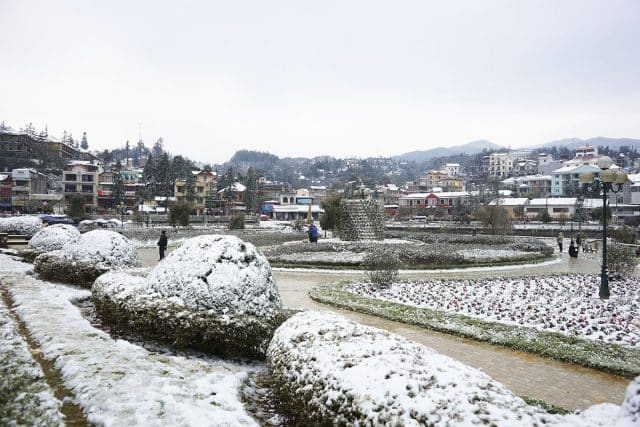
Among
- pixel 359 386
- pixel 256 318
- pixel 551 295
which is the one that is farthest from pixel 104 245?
pixel 551 295

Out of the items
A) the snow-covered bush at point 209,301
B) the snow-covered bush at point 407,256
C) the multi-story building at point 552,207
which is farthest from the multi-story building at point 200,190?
the snow-covered bush at point 209,301

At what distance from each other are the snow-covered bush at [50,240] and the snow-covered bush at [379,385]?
15399 millimetres

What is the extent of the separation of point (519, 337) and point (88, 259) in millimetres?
11592

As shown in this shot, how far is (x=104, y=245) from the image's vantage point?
13.4m

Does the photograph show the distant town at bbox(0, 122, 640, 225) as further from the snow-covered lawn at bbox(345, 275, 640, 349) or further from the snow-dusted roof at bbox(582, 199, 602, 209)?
the snow-covered lawn at bbox(345, 275, 640, 349)

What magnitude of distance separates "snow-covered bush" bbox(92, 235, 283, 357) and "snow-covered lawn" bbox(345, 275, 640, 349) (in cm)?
570

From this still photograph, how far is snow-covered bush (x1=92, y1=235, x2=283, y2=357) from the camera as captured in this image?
707 centimetres

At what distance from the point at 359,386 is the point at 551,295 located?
1045 cm

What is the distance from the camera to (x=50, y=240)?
17891mm

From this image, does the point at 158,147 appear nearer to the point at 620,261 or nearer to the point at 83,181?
the point at 83,181

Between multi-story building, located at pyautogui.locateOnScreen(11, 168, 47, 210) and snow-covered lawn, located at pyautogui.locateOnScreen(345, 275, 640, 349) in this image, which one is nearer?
snow-covered lawn, located at pyautogui.locateOnScreen(345, 275, 640, 349)

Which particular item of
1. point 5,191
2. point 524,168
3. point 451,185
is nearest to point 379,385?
point 5,191

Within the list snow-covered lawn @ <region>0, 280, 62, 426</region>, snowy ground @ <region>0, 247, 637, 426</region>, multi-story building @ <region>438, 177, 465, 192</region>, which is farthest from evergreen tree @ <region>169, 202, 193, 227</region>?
multi-story building @ <region>438, 177, 465, 192</region>

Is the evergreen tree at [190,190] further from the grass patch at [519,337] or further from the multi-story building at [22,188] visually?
the grass patch at [519,337]
